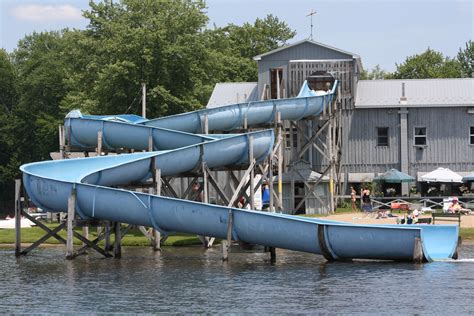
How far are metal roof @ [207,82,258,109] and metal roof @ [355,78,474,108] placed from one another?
5.85 metres

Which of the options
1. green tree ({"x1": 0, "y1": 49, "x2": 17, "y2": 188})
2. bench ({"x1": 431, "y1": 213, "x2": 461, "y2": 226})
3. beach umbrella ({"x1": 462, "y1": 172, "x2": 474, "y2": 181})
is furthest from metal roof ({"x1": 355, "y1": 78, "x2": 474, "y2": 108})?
green tree ({"x1": 0, "y1": 49, "x2": 17, "y2": 188})

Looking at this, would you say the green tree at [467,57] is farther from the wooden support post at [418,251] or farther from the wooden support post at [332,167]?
the wooden support post at [418,251]

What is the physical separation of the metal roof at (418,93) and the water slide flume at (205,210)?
20.4 metres

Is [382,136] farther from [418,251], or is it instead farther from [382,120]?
[418,251]

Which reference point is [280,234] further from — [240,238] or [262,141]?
[262,141]

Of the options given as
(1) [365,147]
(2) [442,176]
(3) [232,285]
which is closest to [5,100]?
(1) [365,147]

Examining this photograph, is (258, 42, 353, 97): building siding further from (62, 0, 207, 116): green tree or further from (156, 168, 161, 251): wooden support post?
(156, 168, 161, 251): wooden support post

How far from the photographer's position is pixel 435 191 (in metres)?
61.8

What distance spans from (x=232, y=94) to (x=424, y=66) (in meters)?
44.6

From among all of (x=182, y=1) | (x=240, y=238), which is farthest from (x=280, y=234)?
(x=182, y=1)

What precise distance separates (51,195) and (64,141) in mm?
9784

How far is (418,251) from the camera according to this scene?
35.1 metres

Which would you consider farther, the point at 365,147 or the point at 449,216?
the point at 365,147

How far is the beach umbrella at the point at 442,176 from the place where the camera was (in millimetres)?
59719
